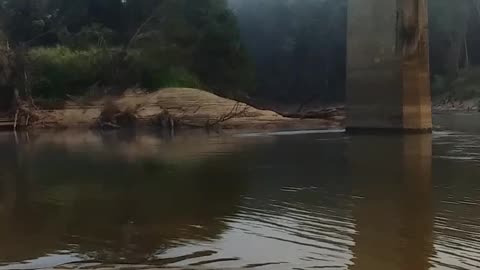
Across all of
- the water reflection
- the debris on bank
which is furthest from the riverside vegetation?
the water reflection

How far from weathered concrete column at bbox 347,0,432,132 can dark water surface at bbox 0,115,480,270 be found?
9.17 m

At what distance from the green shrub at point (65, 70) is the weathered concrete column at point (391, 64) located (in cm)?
1506

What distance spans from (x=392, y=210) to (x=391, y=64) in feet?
64.7

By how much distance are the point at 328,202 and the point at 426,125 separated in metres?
19.1

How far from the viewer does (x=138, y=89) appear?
37875 millimetres

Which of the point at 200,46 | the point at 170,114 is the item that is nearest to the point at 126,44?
the point at 200,46

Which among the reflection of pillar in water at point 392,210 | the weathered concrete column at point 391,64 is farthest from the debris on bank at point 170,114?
the reflection of pillar in water at point 392,210

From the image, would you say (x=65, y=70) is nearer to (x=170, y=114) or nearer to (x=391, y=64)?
(x=170, y=114)

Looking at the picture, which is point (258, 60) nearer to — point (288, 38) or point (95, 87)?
point (288, 38)

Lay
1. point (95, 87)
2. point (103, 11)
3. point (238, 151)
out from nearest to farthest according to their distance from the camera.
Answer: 1. point (238, 151)
2. point (95, 87)
3. point (103, 11)

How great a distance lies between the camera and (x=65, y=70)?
38969mm

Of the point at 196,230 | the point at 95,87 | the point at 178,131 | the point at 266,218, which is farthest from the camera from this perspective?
the point at 95,87

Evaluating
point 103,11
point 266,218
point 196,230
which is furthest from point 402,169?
point 103,11

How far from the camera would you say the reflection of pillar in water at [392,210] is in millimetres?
7129
